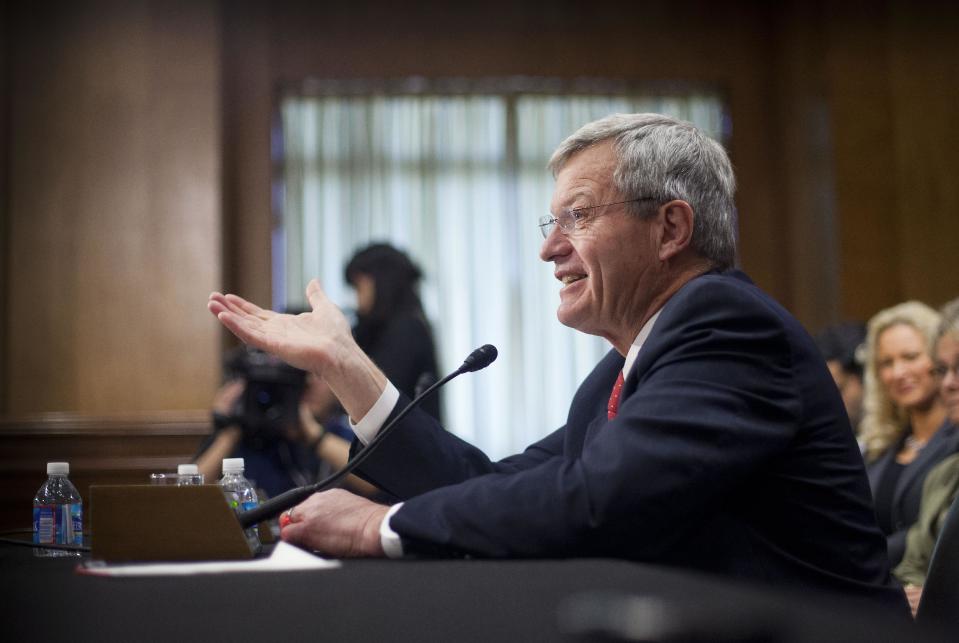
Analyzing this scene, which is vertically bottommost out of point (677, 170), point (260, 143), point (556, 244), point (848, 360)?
point (848, 360)

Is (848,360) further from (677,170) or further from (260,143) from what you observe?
(260,143)

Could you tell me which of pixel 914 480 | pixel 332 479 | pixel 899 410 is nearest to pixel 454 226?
pixel 899 410

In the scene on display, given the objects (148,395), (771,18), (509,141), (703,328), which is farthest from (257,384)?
(771,18)

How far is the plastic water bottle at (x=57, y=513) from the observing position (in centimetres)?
168

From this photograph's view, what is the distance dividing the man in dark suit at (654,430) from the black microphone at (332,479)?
Answer: 0.08 feet

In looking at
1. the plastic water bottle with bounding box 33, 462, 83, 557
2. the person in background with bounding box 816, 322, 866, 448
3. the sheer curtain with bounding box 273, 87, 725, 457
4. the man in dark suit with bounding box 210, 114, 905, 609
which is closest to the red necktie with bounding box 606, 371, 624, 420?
the man in dark suit with bounding box 210, 114, 905, 609

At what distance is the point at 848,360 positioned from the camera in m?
4.12

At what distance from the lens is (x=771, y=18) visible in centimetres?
596

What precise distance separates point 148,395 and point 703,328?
427 cm

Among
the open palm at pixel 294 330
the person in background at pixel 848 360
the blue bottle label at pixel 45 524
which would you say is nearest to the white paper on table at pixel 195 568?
the open palm at pixel 294 330

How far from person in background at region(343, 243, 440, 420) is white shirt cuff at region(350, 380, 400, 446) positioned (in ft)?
6.09

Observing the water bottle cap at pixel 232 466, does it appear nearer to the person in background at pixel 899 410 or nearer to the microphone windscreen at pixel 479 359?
the microphone windscreen at pixel 479 359

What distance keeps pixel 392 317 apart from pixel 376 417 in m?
2.17

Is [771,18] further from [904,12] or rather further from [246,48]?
[246,48]
